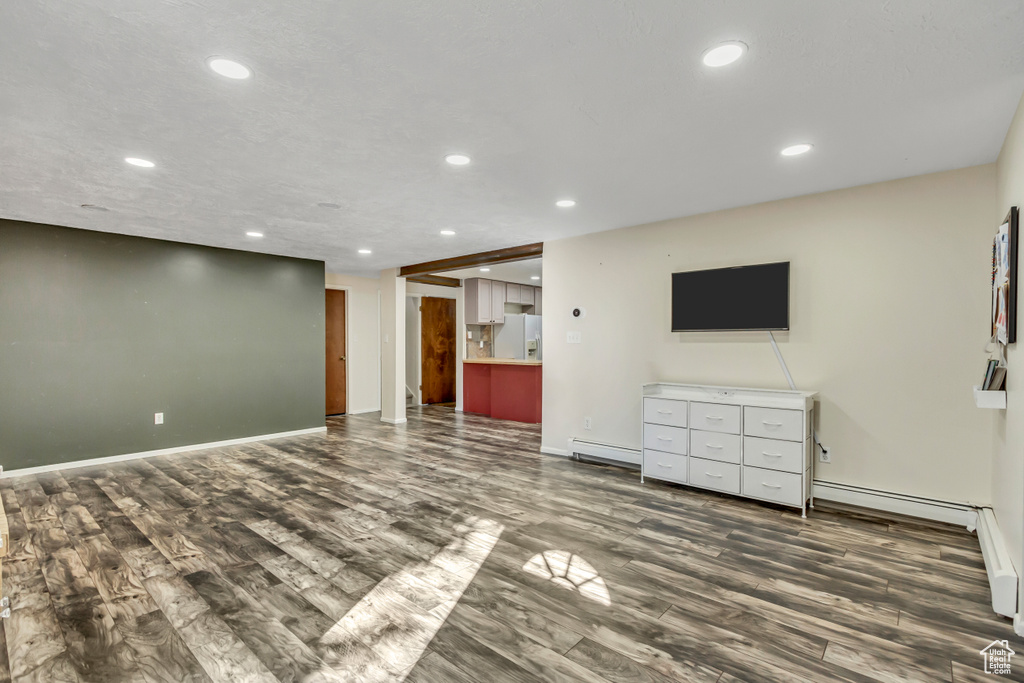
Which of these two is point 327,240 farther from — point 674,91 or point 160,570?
point 674,91

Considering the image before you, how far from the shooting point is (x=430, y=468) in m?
4.73

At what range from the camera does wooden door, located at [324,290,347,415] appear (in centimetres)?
814

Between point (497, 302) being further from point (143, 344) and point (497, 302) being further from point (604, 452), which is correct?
A: point (143, 344)

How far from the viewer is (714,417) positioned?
380 centimetres

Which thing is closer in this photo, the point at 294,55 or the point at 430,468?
the point at 294,55

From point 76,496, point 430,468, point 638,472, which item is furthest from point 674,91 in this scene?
point 76,496

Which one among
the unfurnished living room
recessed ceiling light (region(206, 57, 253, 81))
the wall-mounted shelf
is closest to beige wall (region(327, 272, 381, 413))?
the unfurnished living room

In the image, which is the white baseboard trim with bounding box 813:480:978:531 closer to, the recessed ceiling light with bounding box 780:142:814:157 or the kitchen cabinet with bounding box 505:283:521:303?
the recessed ceiling light with bounding box 780:142:814:157

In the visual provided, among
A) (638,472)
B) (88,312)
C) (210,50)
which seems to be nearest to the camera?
(210,50)

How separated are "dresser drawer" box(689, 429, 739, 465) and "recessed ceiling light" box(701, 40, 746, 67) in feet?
8.93

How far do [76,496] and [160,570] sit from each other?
6.75 ft

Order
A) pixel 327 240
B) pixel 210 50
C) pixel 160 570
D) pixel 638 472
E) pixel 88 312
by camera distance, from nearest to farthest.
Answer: pixel 210 50 → pixel 160 570 → pixel 638 472 → pixel 88 312 → pixel 327 240

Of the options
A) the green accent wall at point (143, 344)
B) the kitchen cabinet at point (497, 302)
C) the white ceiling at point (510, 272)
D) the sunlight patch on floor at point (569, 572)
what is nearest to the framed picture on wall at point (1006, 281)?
the sunlight patch on floor at point (569, 572)

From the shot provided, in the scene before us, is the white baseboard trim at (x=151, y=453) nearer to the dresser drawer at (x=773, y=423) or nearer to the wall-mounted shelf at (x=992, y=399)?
the dresser drawer at (x=773, y=423)
